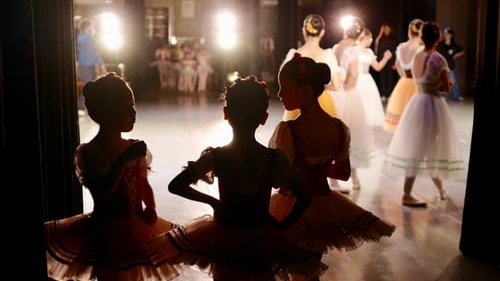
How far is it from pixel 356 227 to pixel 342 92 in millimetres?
3752

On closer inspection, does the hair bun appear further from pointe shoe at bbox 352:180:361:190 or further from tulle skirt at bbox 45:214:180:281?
tulle skirt at bbox 45:214:180:281

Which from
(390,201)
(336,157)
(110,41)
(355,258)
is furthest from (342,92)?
(110,41)

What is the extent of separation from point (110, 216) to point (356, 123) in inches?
168

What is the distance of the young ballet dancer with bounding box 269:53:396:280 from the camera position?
12.2 ft

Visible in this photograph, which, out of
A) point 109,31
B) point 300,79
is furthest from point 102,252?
point 109,31

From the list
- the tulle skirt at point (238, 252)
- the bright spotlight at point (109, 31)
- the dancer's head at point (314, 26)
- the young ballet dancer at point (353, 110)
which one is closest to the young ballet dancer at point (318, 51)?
the dancer's head at point (314, 26)

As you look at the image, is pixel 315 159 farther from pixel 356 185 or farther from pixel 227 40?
pixel 227 40

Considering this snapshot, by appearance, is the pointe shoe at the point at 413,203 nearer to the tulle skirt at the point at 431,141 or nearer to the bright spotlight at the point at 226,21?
the tulle skirt at the point at 431,141

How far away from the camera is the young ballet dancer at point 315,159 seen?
147 inches

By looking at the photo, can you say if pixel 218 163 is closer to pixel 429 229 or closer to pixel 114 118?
pixel 114 118

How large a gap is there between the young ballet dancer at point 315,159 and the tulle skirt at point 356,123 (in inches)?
136

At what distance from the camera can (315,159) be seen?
12.4ft

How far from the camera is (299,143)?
3746 mm

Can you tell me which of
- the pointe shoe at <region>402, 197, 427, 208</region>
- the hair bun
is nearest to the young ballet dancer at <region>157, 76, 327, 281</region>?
the pointe shoe at <region>402, 197, 427, 208</region>
